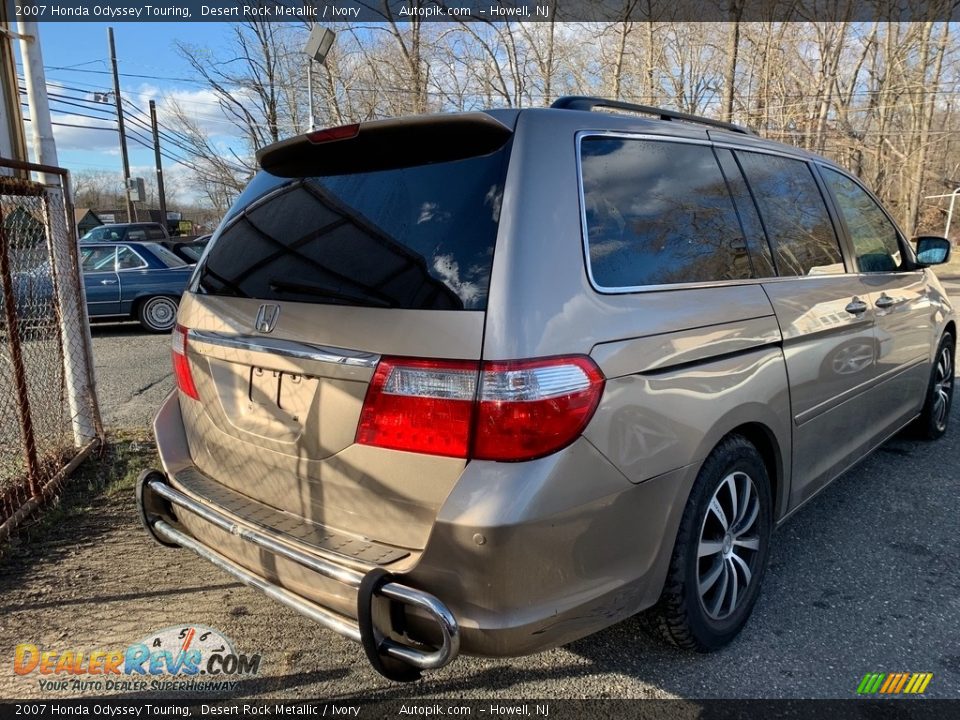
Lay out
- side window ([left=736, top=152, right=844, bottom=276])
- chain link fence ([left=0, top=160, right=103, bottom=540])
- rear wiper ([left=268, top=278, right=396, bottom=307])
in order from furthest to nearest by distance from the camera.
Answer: chain link fence ([left=0, top=160, right=103, bottom=540]) → side window ([left=736, top=152, right=844, bottom=276]) → rear wiper ([left=268, top=278, right=396, bottom=307])

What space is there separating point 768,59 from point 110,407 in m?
26.0

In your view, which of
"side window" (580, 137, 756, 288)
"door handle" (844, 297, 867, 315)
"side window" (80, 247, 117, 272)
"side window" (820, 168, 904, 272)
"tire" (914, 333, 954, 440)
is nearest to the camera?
"side window" (580, 137, 756, 288)

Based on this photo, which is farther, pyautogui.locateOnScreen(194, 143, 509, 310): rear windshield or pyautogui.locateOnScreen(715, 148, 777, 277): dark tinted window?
pyautogui.locateOnScreen(715, 148, 777, 277): dark tinted window

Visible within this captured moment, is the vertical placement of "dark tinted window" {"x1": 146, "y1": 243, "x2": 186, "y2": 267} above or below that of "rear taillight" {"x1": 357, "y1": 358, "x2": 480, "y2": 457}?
below

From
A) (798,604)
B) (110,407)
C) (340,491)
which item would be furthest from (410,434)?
(110,407)

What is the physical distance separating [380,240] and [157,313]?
1046cm

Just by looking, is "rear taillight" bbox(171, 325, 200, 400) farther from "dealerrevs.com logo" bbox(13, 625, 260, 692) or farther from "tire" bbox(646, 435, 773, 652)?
"tire" bbox(646, 435, 773, 652)

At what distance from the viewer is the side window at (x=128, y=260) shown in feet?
36.7

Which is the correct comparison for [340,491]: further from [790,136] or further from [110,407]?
[790,136]

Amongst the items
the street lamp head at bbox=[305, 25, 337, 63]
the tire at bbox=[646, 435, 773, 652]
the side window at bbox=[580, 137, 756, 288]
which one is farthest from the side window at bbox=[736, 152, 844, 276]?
the street lamp head at bbox=[305, 25, 337, 63]

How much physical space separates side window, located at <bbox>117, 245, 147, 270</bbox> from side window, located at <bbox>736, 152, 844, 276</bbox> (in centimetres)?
1058

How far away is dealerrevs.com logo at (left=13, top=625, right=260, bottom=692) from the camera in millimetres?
2539

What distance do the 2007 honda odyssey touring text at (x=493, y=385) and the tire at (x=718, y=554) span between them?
0.04ft

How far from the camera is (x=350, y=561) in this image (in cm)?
196
